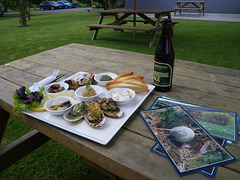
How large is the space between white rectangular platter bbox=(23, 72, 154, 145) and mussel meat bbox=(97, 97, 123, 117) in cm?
2

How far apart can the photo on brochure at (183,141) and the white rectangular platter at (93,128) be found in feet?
0.28

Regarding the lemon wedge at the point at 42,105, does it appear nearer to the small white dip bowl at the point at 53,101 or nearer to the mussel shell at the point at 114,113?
the small white dip bowl at the point at 53,101

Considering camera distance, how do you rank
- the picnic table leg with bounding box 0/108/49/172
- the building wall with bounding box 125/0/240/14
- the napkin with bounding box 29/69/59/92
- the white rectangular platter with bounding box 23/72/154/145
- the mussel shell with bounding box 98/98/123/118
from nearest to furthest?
the white rectangular platter with bounding box 23/72/154/145, the mussel shell with bounding box 98/98/123/118, the napkin with bounding box 29/69/59/92, the picnic table leg with bounding box 0/108/49/172, the building wall with bounding box 125/0/240/14

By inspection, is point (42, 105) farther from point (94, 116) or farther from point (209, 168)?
point (209, 168)

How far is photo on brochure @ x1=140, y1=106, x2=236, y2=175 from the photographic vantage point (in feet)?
1.99

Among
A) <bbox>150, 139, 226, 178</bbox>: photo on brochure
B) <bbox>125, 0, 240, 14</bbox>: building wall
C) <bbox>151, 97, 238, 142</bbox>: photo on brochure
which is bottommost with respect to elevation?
<bbox>150, 139, 226, 178</bbox>: photo on brochure

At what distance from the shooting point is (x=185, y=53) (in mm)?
4234

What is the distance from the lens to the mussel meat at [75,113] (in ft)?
2.63

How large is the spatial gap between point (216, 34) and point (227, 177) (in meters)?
6.70

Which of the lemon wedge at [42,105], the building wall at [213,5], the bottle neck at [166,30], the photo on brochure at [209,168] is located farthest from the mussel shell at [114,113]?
the building wall at [213,5]

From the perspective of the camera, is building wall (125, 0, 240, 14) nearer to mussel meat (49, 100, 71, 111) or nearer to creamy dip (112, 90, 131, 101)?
creamy dip (112, 90, 131, 101)

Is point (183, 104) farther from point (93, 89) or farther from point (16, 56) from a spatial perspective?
point (16, 56)

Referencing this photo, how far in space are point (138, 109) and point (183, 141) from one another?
0.29m

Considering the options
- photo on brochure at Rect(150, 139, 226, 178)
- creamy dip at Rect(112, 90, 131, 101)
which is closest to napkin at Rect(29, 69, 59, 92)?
creamy dip at Rect(112, 90, 131, 101)
